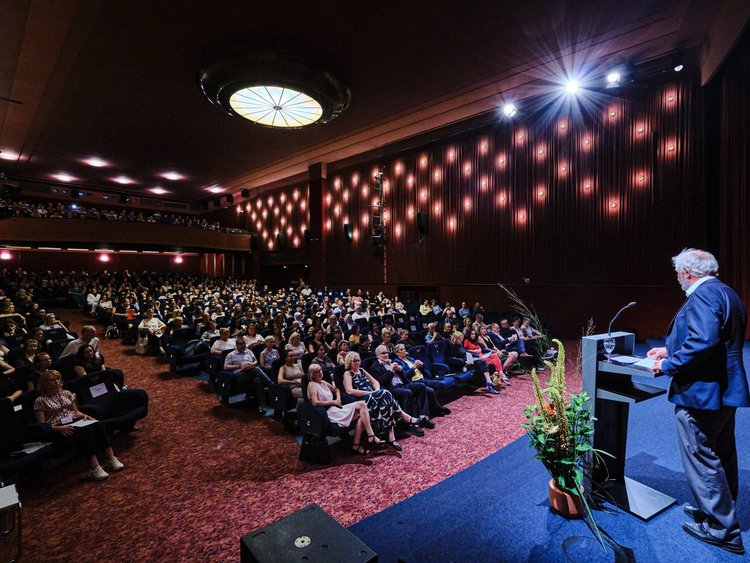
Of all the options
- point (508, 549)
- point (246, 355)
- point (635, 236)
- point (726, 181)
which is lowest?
point (508, 549)

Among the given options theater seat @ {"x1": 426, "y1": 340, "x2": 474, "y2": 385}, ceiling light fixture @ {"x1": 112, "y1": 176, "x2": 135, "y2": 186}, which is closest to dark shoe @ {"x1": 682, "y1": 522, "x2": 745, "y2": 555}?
theater seat @ {"x1": 426, "y1": 340, "x2": 474, "y2": 385}

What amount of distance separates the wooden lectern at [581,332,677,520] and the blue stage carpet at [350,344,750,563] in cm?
8

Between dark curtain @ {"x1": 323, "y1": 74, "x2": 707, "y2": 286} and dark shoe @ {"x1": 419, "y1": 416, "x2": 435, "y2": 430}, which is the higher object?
dark curtain @ {"x1": 323, "y1": 74, "x2": 707, "y2": 286}

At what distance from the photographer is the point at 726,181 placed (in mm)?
7551

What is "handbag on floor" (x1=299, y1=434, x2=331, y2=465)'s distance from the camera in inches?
145

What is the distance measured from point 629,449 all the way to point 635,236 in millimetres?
8281

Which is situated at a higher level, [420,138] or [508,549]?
[420,138]

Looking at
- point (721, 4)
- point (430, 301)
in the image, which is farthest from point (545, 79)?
point (430, 301)

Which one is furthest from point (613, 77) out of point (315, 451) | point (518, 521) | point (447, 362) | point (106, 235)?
point (106, 235)

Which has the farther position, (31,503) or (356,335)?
(356,335)

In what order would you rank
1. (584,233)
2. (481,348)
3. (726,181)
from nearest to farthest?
(481,348), (726,181), (584,233)

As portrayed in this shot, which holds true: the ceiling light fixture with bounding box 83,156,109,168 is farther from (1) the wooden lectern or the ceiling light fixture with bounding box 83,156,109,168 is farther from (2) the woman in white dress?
(1) the wooden lectern

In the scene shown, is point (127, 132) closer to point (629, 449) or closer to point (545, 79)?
point (545, 79)

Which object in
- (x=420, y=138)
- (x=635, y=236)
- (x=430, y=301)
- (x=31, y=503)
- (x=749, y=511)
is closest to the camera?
(x=749, y=511)
